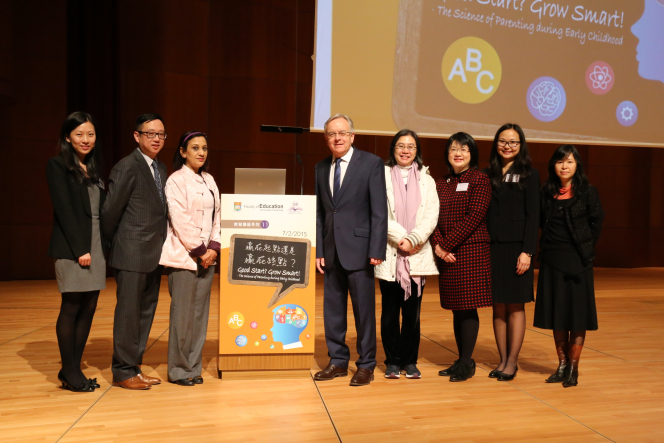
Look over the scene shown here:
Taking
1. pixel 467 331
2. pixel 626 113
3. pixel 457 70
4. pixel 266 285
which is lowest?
pixel 467 331

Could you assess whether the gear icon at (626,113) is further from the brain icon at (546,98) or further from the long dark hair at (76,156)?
the long dark hair at (76,156)

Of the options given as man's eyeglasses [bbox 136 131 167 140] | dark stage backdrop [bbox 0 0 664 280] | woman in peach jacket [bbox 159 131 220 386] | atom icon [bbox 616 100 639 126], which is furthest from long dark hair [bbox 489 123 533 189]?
dark stage backdrop [bbox 0 0 664 280]

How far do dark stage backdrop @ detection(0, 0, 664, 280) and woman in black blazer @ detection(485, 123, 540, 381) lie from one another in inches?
196

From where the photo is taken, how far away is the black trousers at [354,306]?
3.17 meters

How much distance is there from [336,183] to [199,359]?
127cm

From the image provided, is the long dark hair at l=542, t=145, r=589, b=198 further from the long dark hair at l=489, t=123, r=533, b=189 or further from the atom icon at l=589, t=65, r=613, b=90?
the atom icon at l=589, t=65, r=613, b=90

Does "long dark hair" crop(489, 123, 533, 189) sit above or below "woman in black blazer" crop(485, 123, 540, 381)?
above

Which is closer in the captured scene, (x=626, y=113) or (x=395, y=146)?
(x=395, y=146)

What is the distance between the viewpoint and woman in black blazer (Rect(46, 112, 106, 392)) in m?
2.78

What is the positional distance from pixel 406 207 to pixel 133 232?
4.95ft

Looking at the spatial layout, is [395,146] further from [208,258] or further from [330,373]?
[330,373]

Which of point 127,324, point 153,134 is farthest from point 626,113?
point 127,324

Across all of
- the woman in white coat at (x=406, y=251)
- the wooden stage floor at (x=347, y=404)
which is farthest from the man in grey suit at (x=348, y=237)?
→ the wooden stage floor at (x=347, y=404)

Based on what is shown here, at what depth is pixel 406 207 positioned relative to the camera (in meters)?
3.21
